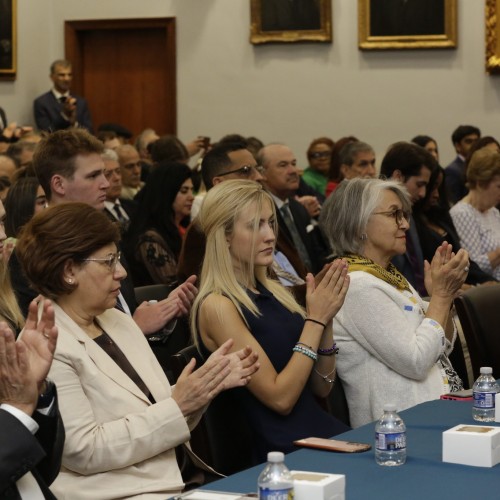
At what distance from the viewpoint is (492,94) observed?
13344mm

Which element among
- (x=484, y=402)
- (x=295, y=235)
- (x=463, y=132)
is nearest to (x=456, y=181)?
(x=463, y=132)

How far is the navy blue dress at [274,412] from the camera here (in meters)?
4.06

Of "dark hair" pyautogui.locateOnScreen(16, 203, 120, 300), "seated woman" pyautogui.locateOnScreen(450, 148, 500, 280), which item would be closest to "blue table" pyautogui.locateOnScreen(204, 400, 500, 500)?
"dark hair" pyautogui.locateOnScreen(16, 203, 120, 300)

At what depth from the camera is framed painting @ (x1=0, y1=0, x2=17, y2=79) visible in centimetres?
1334

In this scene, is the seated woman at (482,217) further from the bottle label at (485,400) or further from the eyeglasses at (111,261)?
the eyeglasses at (111,261)

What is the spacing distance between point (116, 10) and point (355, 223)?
10.3 meters

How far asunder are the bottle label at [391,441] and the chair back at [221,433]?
1013 mm

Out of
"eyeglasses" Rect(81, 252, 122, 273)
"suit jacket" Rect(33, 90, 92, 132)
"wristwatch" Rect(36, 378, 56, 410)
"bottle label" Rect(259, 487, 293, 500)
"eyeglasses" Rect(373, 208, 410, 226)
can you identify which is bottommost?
"bottle label" Rect(259, 487, 293, 500)

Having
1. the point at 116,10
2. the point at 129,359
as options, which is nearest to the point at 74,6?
the point at 116,10

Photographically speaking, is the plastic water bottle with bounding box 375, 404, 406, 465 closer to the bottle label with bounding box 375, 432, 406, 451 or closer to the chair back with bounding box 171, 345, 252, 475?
the bottle label with bounding box 375, 432, 406, 451

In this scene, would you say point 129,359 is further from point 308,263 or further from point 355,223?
point 308,263

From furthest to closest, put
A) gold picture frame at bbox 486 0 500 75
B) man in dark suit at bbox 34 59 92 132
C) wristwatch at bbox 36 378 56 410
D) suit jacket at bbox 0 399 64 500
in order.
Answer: man in dark suit at bbox 34 59 92 132 < gold picture frame at bbox 486 0 500 75 < wristwatch at bbox 36 378 56 410 < suit jacket at bbox 0 399 64 500

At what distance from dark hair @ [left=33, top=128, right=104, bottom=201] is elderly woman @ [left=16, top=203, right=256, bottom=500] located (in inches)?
60.3

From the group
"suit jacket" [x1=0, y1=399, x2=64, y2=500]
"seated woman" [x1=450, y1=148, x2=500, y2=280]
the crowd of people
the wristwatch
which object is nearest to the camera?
"suit jacket" [x1=0, y1=399, x2=64, y2=500]
